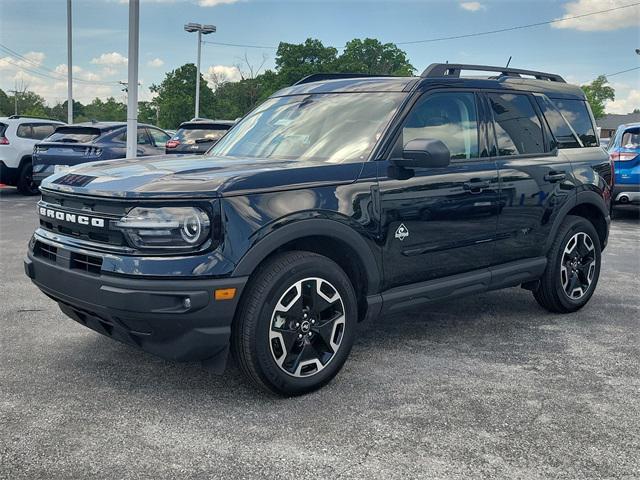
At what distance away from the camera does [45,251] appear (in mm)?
3762

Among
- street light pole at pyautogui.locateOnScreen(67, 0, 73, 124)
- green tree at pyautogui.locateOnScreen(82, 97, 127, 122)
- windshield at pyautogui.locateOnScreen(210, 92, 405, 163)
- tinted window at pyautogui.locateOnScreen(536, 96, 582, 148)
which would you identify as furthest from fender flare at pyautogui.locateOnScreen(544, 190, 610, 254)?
green tree at pyautogui.locateOnScreen(82, 97, 127, 122)

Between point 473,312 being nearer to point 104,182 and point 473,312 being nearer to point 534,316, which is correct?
point 534,316

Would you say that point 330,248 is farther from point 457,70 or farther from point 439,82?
point 457,70

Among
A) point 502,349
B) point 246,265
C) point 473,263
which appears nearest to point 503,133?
point 473,263

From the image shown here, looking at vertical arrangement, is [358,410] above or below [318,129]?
below

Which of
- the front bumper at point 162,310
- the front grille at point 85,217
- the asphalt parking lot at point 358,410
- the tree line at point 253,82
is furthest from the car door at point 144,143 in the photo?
the tree line at point 253,82

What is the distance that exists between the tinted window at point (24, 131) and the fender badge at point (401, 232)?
11.9 meters

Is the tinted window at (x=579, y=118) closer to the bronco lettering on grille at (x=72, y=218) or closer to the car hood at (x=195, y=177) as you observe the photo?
the car hood at (x=195, y=177)

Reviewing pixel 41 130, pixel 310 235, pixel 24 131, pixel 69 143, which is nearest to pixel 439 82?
pixel 310 235

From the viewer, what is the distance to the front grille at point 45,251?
3.66 metres

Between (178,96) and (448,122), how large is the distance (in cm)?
7886

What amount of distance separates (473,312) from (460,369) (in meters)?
1.51

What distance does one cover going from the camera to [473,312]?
18.4 ft

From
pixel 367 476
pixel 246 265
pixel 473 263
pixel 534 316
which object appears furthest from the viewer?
pixel 534 316
